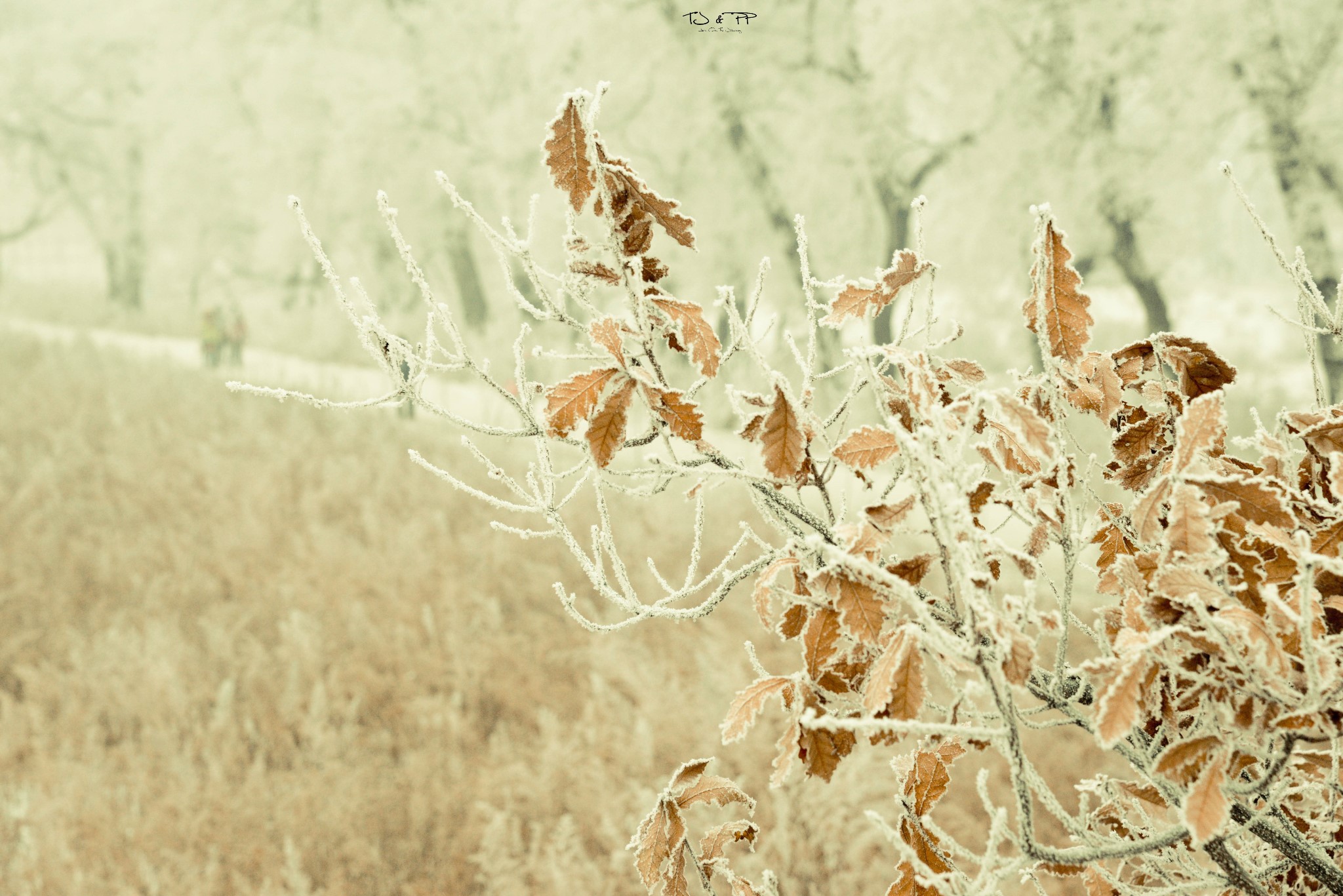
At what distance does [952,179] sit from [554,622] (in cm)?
858

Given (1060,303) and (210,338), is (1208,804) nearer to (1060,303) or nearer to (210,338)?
(1060,303)

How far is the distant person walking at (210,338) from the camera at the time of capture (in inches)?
491

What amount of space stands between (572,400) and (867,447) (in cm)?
37

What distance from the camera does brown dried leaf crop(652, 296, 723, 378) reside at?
3.33 feet

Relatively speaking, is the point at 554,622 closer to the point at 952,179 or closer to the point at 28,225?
the point at 952,179

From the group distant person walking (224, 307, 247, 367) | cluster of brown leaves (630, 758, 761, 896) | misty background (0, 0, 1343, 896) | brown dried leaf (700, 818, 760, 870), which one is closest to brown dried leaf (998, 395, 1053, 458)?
cluster of brown leaves (630, 758, 761, 896)

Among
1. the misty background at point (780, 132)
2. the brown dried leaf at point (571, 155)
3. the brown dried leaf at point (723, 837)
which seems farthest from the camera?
the misty background at point (780, 132)

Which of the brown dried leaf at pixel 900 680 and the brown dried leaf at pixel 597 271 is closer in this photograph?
the brown dried leaf at pixel 900 680

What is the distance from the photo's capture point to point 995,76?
32.1 feet

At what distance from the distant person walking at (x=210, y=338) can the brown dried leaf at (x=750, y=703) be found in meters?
13.6

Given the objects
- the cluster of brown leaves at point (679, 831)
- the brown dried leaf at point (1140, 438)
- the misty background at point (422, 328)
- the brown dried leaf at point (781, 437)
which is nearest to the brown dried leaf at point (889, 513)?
the brown dried leaf at point (781, 437)

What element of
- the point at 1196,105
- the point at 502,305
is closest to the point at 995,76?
the point at 1196,105

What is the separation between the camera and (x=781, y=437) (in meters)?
0.93

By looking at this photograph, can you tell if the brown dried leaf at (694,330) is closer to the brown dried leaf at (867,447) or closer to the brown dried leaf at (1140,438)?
the brown dried leaf at (867,447)
